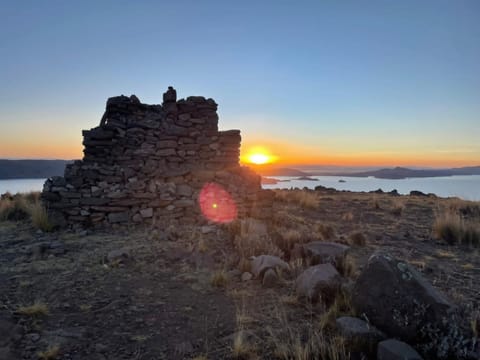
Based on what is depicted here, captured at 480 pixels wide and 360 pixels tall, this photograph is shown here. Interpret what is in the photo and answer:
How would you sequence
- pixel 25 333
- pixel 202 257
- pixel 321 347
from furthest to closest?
pixel 202 257, pixel 25 333, pixel 321 347

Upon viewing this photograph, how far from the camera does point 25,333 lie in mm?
3871

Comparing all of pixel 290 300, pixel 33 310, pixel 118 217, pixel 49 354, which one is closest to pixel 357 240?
pixel 290 300

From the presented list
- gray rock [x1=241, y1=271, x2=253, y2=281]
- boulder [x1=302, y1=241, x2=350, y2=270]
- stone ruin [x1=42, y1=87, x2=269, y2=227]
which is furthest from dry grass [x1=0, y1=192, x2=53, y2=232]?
boulder [x1=302, y1=241, x2=350, y2=270]

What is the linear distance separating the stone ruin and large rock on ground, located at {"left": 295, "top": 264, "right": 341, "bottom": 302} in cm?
459

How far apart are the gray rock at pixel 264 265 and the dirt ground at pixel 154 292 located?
21cm

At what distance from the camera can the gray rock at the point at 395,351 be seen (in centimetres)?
302

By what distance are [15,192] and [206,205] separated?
9571 mm

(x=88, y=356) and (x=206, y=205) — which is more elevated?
(x=206, y=205)

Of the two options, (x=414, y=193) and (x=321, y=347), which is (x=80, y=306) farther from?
(x=414, y=193)

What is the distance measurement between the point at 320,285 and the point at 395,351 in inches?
66.6

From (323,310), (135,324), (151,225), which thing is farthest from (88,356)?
(151,225)

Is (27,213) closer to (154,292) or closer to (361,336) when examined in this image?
(154,292)

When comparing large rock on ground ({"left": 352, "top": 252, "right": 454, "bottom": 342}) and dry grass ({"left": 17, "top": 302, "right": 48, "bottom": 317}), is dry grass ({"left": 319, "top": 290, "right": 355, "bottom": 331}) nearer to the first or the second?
large rock on ground ({"left": 352, "top": 252, "right": 454, "bottom": 342})

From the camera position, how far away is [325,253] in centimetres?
632
